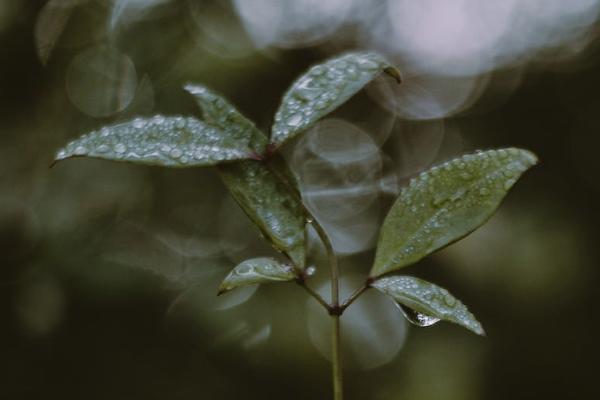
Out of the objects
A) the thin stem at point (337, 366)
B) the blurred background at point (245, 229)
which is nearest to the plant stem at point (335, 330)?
the thin stem at point (337, 366)

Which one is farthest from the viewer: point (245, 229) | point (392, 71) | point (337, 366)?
point (245, 229)

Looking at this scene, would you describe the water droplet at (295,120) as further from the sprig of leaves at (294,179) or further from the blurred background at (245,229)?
the blurred background at (245,229)

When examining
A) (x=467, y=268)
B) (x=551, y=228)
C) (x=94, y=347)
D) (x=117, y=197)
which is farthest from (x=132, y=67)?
(x=551, y=228)

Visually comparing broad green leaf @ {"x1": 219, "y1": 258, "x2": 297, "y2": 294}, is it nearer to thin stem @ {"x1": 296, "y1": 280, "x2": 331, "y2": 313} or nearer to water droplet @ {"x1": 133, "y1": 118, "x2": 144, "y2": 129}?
thin stem @ {"x1": 296, "y1": 280, "x2": 331, "y2": 313}

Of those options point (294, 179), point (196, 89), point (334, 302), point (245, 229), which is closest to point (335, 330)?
point (334, 302)

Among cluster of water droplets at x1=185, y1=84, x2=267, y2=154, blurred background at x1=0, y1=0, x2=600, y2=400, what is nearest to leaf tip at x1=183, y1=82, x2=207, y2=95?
cluster of water droplets at x1=185, y1=84, x2=267, y2=154

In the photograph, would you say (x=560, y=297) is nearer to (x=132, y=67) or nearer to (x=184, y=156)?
(x=132, y=67)

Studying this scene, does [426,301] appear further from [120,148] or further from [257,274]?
[120,148]
